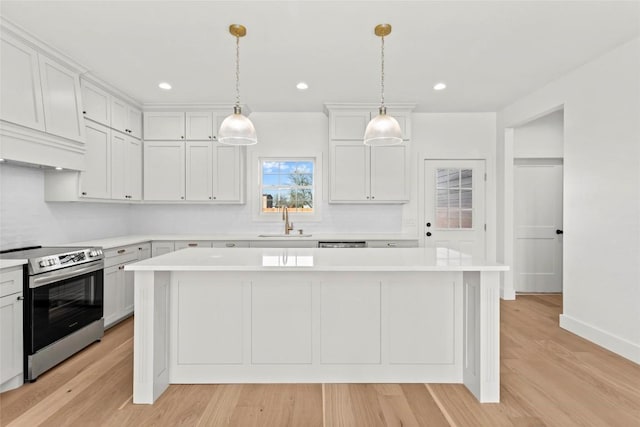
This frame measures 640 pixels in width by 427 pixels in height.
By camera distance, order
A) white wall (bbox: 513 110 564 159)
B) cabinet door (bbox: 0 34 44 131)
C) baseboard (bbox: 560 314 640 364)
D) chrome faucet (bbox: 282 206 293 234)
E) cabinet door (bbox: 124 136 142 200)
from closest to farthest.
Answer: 1. cabinet door (bbox: 0 34 44 131)
2. baseboard (bbox: 560 314 640 364)
3. cabinet door (bbox: 124 136 142 200)
4. chrome faucet (bbox: 282 206 293 234)
5. white wall (bbox: 513 110 564 159)

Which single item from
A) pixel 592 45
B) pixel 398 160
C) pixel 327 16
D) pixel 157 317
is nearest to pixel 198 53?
pixel 327 16

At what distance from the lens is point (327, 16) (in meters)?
2.46

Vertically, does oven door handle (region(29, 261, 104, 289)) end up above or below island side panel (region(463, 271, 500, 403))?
above

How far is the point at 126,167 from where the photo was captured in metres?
4.14

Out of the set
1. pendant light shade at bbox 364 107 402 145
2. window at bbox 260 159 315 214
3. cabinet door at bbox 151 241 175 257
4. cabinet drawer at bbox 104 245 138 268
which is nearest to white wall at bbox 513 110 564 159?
window at bbox 260 159 315 214

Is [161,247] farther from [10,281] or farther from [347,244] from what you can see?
[347,244]

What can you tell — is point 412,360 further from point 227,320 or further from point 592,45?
point 592,45

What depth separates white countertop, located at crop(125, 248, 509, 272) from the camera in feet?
6.66

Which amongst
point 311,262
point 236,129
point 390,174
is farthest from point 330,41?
point 390,174

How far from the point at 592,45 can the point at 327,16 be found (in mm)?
2347

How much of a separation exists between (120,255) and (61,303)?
903 mm

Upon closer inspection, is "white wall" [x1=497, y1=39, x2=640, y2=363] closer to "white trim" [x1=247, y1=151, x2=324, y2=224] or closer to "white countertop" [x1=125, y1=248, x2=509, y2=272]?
"white countertop" [x1=125, y1=248, x2=509, y2=272]

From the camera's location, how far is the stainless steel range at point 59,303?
2412mm

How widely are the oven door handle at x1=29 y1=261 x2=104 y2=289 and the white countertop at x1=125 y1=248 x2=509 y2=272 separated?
0.96m
